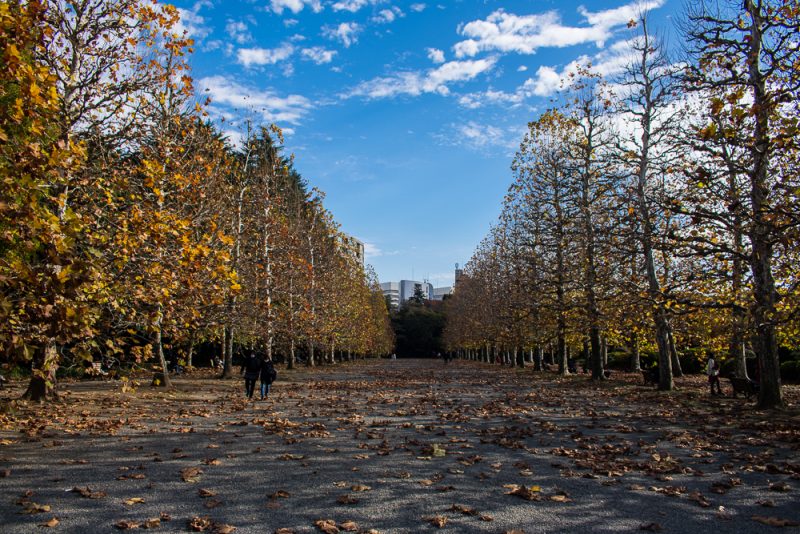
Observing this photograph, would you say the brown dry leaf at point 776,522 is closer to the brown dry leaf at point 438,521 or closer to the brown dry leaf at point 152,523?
the brown dry leaf at point 438,521

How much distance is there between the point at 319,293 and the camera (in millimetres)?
38062

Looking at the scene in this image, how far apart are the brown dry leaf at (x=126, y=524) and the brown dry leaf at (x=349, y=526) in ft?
6.47

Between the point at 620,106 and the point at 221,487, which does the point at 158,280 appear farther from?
the point at 620,106

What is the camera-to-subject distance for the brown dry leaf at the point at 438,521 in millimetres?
5102

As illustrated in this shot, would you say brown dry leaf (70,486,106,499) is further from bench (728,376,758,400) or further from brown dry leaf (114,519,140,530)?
bench (728,376,758,400)

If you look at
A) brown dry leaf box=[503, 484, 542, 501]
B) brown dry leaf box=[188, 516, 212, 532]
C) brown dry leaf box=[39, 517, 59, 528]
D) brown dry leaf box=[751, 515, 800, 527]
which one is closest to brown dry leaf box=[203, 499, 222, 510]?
brown dry leaf box=[188, 516, 212, 532]

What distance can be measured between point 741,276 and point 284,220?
26.0 meters

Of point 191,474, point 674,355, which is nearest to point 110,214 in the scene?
point 191,474

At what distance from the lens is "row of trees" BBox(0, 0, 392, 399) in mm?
5496

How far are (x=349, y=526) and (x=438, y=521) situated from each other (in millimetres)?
877

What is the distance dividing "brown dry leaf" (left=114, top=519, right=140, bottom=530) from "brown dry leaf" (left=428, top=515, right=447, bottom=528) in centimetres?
285

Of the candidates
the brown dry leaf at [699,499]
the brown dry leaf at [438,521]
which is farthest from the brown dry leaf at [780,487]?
the brown dry leaf at [438,521]

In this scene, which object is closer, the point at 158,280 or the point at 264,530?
the point at 264,530

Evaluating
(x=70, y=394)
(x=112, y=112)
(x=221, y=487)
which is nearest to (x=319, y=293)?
(x=70, y=394)
